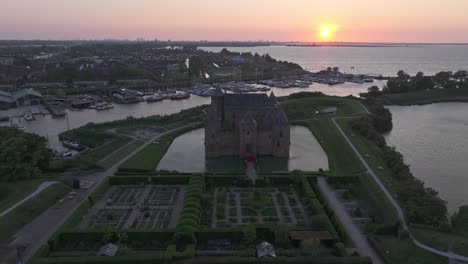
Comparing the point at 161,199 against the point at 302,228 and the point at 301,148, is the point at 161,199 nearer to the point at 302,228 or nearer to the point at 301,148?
the point at 302,228

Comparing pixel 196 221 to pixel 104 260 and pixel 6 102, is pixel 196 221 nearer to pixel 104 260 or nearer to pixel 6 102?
pixel 104 260

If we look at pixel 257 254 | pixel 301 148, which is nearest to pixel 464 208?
pixel 257 254

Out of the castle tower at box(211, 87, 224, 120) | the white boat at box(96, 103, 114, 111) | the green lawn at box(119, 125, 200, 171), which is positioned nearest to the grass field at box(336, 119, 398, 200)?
the castle tower at box(211, 87, 224, 120)

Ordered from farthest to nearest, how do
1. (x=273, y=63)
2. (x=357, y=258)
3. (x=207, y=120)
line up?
1. (x=273, y=63)
2. (x=207, y=120)
3. (x=357, y=258)

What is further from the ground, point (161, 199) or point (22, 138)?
point (22, 138)

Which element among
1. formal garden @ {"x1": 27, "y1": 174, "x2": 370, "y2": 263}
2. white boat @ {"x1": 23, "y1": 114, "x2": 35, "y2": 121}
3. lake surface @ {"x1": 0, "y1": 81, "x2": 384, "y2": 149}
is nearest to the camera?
formal garden @ {"x1": 27, "y1": 174, "x2": 370, "y2": 263}

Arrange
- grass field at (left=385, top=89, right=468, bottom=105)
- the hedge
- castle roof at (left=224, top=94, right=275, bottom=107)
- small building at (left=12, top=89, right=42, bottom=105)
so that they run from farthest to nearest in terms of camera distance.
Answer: grass field at (left=385, top=89, right=468, bottom=105) < small building at (left=12, top=89, right=42, bottom=105) < castle roof at (left=224, top=94, right=275, bottom=107) < the hedge

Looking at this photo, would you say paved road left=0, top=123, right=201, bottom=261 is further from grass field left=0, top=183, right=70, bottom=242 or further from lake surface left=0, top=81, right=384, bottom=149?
lake surface left=0, top=81, right=384, bottom=149
